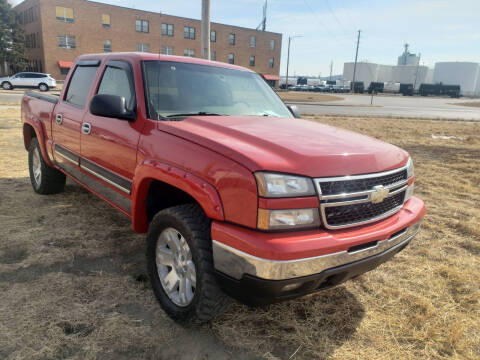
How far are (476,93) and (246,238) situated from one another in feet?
352

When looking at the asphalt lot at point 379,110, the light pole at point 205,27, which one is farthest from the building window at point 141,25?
the light pole at point 205,27

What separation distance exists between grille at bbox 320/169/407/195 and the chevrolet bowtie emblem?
31mm

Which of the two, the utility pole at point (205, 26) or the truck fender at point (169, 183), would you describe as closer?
→ the truck fender at point (169, 183)

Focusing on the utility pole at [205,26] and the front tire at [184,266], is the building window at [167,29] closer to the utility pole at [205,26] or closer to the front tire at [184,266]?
the utility pole at [205,26]

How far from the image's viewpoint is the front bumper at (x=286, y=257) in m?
1.93

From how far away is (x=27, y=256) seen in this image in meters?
3.44

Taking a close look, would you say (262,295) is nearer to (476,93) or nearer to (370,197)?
(370,197)

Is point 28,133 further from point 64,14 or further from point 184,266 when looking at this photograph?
point 64,14

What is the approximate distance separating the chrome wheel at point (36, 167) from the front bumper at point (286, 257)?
156 inches

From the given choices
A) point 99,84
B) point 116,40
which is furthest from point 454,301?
point 116,40

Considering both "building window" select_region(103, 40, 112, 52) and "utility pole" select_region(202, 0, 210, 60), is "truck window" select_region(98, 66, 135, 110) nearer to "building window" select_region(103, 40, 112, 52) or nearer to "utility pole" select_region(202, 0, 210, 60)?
"utility pole" select_region(202, 0, 210, 60)

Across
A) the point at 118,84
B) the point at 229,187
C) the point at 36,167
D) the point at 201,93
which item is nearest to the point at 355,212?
the point at 229,187

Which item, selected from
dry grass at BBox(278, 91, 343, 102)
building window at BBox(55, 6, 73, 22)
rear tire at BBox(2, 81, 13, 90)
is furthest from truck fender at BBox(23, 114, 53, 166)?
building window at BBox(55, 6, 73, 22)

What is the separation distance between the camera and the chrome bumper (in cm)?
193
